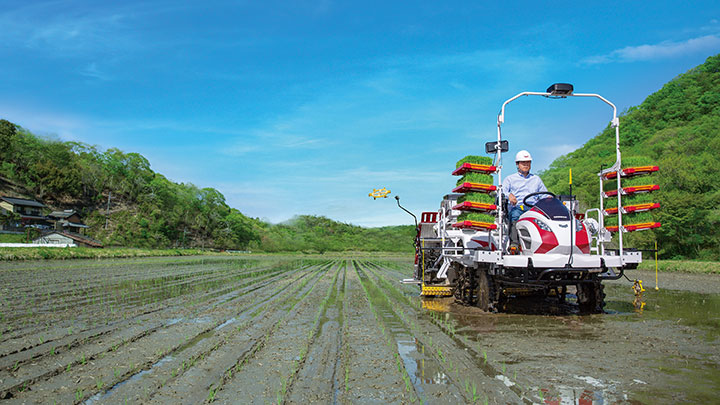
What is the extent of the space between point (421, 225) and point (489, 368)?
27.2 feet

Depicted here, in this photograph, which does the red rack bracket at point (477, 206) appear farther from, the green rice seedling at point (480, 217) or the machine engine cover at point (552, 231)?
the machine engine cover at point (552, 231)

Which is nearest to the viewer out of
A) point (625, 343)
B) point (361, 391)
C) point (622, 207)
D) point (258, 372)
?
point (361, 391)

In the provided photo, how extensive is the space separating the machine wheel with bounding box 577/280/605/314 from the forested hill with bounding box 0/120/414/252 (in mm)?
63856

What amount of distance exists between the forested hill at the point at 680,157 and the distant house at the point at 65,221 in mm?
64095

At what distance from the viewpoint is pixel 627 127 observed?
56.5 metres

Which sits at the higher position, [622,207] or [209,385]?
[622,207]

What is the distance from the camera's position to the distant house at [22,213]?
182 feet

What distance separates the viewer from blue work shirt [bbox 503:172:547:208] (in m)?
8.58

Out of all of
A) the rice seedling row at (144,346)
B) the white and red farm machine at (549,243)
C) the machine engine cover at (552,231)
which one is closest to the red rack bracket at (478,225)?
the white and red farm machine at (549,243)

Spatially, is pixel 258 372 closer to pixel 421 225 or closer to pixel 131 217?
pixel 421 225

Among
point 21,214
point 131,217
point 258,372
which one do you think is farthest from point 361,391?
point 131,217

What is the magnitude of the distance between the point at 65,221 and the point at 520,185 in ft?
A: 228

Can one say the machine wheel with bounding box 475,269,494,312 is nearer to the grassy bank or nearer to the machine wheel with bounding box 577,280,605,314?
the machine wheel with bounding box 577,280,605,314

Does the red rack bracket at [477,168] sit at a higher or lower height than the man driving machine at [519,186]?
higher
